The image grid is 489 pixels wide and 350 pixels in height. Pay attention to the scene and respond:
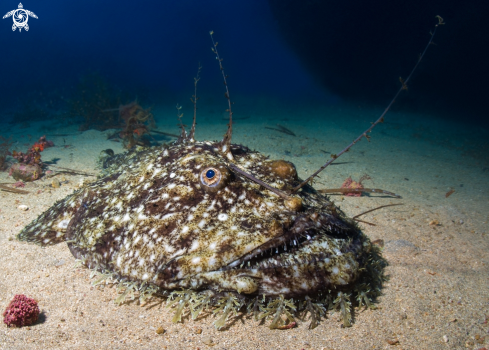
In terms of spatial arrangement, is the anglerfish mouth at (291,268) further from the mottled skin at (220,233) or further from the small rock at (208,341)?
the small rock at (208,341)

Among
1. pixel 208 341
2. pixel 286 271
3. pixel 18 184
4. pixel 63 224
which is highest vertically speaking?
pixel 286 271

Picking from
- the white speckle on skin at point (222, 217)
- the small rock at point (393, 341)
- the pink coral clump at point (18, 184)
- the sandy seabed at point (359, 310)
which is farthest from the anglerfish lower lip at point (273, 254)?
the pink coral clump at point (18, 184)

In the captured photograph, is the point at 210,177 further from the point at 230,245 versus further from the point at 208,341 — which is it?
the point at 208,341

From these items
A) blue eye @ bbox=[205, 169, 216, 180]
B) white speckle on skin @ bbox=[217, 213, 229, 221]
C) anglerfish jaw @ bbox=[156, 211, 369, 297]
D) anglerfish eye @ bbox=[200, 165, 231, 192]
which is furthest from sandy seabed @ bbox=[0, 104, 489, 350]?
blue eye @ bbox=[205, 169, 216, 180]

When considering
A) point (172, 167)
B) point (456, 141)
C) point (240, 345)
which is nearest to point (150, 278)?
point (240, 345)

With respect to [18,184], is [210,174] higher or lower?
higher

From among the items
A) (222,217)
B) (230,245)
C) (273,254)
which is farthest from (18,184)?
(273,254)
